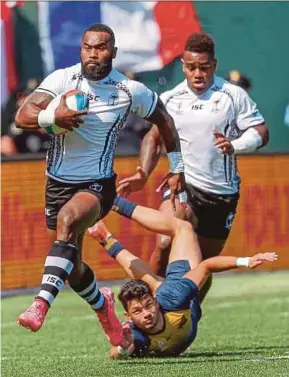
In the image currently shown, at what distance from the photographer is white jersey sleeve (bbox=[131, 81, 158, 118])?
9.59 meters

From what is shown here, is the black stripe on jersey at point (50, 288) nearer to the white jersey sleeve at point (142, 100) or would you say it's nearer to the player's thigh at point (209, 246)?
the white jersey sleeve at point (142, 100)

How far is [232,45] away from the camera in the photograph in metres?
20.2

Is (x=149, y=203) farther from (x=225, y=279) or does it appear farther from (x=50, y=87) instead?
(x=50, y=87)

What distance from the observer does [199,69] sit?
10641 millimetres

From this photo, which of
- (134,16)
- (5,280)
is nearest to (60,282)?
(5,280)

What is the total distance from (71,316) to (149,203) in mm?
2475

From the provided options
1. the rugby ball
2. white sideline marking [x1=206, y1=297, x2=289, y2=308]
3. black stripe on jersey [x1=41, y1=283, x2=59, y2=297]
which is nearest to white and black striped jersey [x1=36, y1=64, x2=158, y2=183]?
the rugby ball

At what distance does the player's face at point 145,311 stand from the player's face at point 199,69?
6.78ft

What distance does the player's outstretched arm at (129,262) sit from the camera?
10.3 m

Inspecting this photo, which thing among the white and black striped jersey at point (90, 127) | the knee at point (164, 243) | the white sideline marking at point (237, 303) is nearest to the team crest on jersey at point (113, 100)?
the white and black striped jersey at point (90, 127)

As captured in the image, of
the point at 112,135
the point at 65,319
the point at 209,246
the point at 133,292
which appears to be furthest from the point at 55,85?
the point at 65,319

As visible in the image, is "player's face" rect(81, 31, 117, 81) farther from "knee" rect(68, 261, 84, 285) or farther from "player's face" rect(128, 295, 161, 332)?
"player's face" rect(128, 295, 161, 332)

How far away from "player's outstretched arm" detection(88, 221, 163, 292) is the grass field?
1.99 feet

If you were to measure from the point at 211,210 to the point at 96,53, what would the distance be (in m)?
2.16
